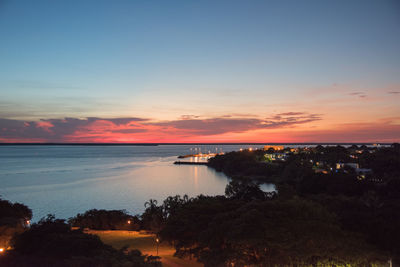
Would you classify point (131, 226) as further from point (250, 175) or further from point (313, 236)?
point (250, 175)

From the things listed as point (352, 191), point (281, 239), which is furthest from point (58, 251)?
point (352, 191)

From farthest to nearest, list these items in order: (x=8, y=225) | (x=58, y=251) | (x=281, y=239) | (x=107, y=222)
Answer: (x=107, y=222) < (x=8, y=225) < (x=58, y=251) < (x=281, y=239)

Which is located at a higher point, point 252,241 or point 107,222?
point 252,241

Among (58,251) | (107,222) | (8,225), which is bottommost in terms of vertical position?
(107,222)

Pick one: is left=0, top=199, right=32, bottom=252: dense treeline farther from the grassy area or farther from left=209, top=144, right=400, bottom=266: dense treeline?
left=209, top=144, right=400, bottom=266: dense treeline

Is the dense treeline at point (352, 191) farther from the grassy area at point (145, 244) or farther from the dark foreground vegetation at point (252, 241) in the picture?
the grassy area at point (145, 244)

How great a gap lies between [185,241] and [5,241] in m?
6.59

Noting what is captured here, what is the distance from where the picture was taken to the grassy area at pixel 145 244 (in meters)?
11.6

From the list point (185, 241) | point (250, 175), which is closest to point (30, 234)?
point (185, 241)

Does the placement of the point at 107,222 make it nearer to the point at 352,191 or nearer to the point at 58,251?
the point at 58,251

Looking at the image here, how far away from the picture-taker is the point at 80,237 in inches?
410

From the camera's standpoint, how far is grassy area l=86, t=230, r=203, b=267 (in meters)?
11.6

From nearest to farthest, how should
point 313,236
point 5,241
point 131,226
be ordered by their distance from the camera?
point 313,236, point 5,241, point 131,226

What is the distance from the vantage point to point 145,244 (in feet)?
48.7
